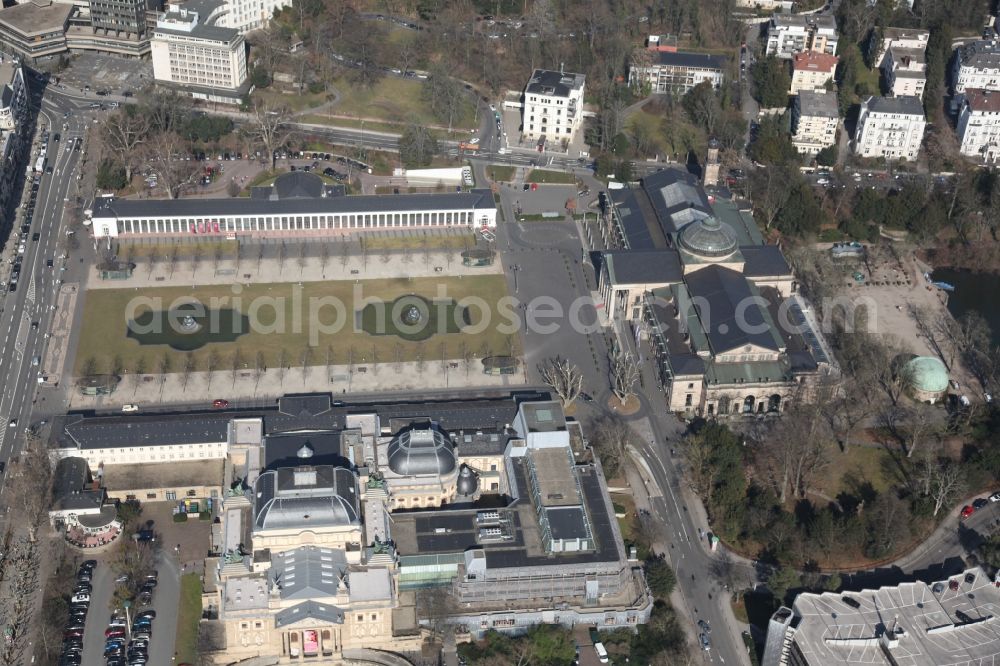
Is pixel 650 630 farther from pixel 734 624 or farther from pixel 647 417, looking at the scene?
pixel 647 417

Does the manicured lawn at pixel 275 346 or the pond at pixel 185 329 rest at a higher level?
the pond at pixel 185 329

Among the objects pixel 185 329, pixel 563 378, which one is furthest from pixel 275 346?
pixel 563 378

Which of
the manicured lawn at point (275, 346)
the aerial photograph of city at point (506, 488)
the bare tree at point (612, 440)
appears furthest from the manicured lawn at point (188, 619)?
the bare tree at point (612, 440)

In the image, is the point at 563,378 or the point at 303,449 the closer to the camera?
the point at 303,449

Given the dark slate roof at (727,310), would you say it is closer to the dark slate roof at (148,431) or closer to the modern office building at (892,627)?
the modern office building at (892,627)

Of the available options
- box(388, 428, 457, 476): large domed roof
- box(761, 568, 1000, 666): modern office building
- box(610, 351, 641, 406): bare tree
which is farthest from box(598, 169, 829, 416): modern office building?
box(761, 568, 1000, 666): modern office building

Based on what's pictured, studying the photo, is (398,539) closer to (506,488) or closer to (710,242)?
(506,488)
